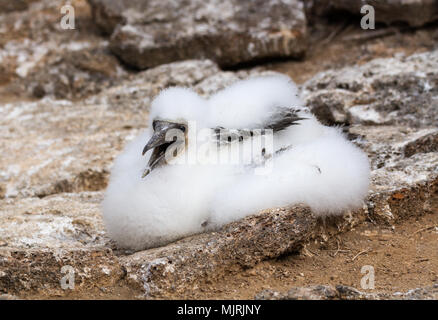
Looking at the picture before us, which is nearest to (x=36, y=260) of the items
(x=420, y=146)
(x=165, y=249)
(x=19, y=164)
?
(x=165, y=249)

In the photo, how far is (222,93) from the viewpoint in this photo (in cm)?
423

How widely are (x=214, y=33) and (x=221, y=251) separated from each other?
402 cm

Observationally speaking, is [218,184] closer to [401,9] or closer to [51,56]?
[401,9]

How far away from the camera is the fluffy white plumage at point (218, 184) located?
3475 mm

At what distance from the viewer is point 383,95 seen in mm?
5262

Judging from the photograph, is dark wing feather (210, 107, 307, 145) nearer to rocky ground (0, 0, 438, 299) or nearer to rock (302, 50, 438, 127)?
rocky ground (0, 0, 438, 299)

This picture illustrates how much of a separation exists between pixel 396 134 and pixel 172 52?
10.4 ft

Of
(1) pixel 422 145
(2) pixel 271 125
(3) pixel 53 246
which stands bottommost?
(3) pixel 53 246

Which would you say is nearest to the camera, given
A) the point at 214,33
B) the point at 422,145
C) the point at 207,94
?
the point at 422,145

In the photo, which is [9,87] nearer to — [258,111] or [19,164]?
[19,164]

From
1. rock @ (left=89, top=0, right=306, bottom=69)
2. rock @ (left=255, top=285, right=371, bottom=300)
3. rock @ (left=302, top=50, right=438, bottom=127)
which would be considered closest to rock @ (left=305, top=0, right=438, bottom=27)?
rock @ (left=89, top=0, right=306, bottom=69)

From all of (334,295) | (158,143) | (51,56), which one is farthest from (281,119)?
(51,56)

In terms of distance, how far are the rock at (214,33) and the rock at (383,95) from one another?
1.27 meters

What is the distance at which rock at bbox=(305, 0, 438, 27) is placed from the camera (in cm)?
659
